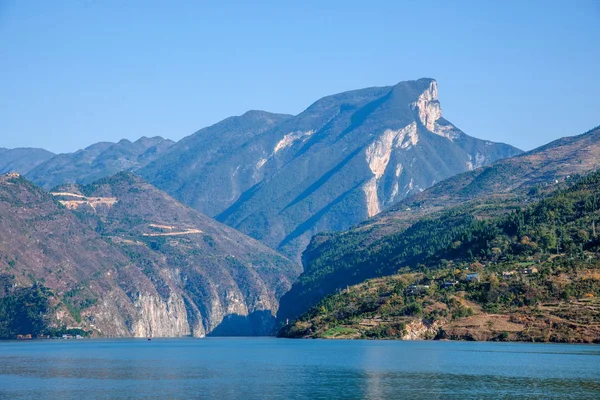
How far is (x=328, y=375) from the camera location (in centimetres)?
13988

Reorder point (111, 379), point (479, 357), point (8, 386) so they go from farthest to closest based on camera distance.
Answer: point (479, 357) < point (111, 379) < point (8, 386)

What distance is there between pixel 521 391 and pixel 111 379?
5384 centimetres

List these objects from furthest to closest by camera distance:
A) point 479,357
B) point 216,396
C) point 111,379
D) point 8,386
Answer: point 479,357 < point 111,379 < point 8,386 < point 216,396

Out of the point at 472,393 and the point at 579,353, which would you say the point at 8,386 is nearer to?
the point at 472,393

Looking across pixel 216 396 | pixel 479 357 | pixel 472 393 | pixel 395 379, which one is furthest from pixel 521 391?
pixel 479 357

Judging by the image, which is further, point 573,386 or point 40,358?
point 40,358

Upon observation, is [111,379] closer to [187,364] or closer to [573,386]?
[187,364]

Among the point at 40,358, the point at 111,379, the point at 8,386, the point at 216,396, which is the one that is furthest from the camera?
the point at 40,358

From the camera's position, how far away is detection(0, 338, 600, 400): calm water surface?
389ft

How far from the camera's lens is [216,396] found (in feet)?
381

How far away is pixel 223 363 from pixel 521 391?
215 ft

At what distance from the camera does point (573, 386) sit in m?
123

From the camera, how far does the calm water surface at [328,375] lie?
389 feet

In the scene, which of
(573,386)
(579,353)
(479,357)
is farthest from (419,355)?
(573,386)
